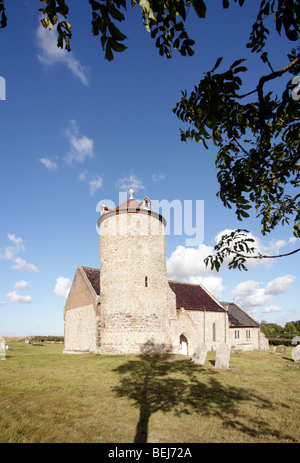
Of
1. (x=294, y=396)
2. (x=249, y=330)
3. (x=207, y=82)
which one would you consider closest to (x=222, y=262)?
(x=207, y=82)

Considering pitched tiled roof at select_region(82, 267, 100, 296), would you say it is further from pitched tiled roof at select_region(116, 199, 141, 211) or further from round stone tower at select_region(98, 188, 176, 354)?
pitched tiled roof at select_region(116, 199, 141, 211)

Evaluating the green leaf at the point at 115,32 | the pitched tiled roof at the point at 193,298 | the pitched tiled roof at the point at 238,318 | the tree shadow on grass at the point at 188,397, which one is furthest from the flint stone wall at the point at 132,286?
the green leaf at the point at 115,32

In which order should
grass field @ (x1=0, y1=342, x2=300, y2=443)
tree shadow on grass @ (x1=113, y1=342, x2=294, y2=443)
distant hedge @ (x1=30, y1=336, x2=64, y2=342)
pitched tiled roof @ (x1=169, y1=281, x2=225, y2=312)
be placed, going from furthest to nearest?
distant hedge @ (x1=30, y1=336, x2=64, y2=342)
pitched tiled roof @ (x1=169, y1=281, x2=225, y2=312)
tree shadow on grass @ (x1=113, y1=342, x2=294, y2=443)
grass field @ (x1=0, y1=342, x2=300, y2=443)

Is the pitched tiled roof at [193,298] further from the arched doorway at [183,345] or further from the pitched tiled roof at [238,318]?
the arched doorway at [183,345]

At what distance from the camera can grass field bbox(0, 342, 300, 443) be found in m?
6.16

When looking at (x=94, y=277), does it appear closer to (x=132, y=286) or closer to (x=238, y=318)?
(x=132, y=286)

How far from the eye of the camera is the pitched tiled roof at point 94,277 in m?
25.3

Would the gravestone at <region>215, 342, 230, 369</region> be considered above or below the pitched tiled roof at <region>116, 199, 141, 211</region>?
below

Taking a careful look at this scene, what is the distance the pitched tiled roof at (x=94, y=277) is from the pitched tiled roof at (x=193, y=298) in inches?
380

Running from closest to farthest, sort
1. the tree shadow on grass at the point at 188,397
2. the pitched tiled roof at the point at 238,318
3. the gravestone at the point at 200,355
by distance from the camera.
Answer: the tree shadow on grass at the point at 188,397
the gravestone at the point at 200,355
the pitched tiled roof at the point at 238,318

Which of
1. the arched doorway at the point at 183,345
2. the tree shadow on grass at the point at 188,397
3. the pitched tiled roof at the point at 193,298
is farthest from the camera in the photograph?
the pitched tiled roof at the point at 193,298

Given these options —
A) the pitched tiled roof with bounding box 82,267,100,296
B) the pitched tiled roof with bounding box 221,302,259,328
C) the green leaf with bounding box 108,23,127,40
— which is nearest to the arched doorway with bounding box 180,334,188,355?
the pitched tiled roof with bounding box 82,267,100,296

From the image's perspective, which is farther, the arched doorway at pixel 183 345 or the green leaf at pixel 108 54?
the arched doorway at pixel 183 345
